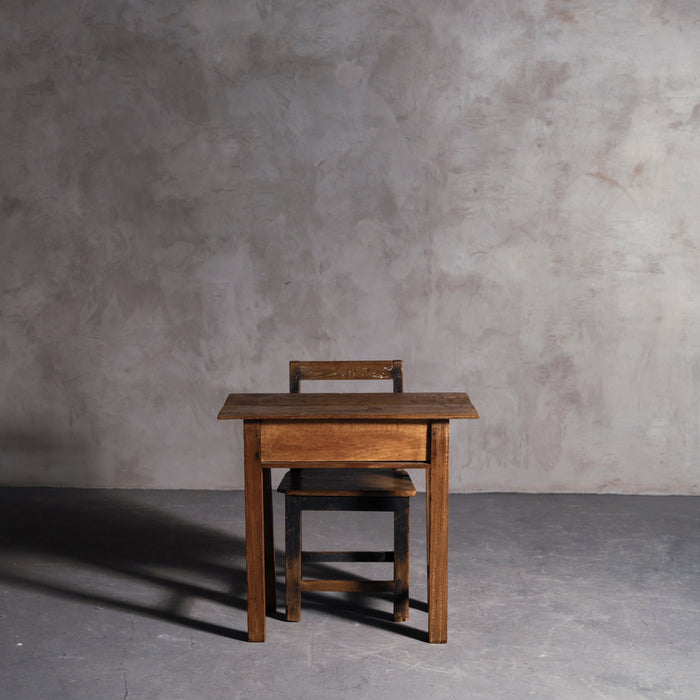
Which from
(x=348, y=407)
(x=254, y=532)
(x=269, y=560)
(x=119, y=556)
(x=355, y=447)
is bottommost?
(x=119, y=556)

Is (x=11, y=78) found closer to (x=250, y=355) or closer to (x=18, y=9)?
(x=18, y=9)

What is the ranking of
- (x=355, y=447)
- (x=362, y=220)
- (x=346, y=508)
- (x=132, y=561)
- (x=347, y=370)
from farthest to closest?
(x=362, y=220) → (x=132, y=561) → (x=347, y=370) → (x=346, y=508) → (x=355, y=447)

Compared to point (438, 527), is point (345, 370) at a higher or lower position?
higher

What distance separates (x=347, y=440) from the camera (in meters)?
2.57

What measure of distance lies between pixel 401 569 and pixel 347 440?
0.56 meters

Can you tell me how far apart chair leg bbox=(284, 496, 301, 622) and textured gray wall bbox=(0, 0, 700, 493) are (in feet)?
5.69

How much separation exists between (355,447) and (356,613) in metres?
0.70

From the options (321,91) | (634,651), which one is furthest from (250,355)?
(634,651)

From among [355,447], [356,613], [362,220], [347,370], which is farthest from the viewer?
[362,220]

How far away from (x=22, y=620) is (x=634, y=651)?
2.06m

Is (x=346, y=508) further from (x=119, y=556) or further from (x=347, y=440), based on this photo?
(x=119, y=556)

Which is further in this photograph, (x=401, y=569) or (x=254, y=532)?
(x=401, y=569)

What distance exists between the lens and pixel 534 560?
3.39m

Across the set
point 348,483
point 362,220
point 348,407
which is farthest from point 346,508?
point 362,220
